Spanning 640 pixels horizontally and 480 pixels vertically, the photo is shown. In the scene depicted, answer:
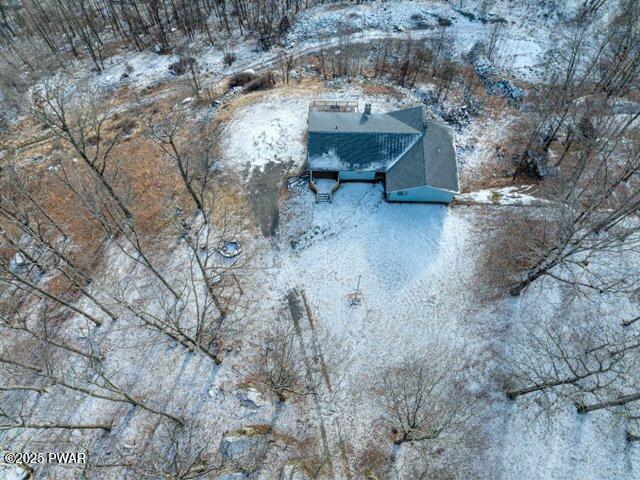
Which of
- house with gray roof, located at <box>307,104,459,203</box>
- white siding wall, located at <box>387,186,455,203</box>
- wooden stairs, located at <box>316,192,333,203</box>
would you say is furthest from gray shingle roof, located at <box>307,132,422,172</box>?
Answer: wooden stairs, located at <box>316,192,333,203</box>

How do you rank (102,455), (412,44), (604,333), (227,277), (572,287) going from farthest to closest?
(412,44)
(227,277)
(572,287)
(604,333)
(102,455)

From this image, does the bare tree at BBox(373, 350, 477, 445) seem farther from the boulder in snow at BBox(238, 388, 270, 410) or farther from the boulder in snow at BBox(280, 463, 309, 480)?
the boulder in snow at BBox(238, 388, 270, 410)

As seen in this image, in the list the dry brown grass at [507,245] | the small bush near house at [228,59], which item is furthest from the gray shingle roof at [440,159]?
the small bush near house at [228,59]

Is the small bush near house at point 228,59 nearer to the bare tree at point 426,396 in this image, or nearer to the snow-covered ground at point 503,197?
the snow-covered ground at point 503,197

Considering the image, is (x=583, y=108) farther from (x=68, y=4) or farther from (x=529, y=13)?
(x=68, y=4)

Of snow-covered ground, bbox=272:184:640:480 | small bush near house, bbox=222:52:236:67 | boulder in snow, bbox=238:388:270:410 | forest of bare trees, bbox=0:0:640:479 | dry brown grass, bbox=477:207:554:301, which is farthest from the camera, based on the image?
small bush near house, bbox=222:52:236:67

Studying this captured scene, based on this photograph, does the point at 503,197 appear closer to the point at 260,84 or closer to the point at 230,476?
the point at 260,84

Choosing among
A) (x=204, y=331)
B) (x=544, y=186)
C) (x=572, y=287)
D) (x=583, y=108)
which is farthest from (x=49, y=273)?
(x=583, y=108)
